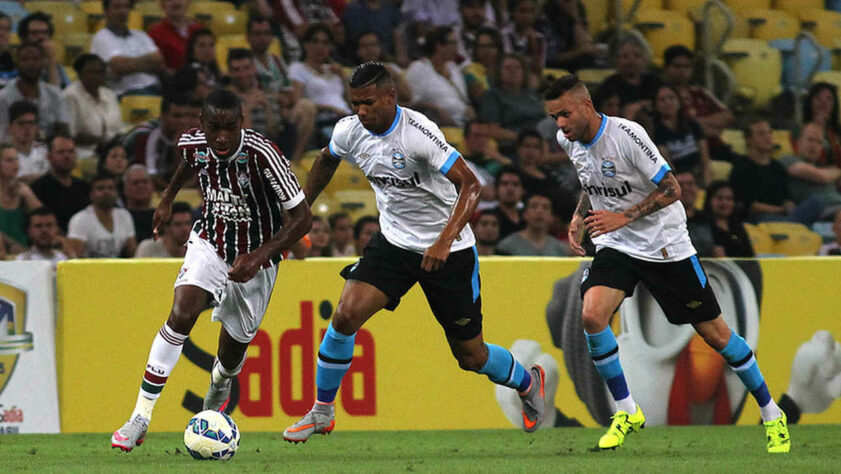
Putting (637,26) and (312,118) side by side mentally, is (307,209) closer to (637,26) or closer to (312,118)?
(312,118)

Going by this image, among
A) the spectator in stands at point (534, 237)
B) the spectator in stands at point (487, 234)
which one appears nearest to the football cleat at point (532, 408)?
the spectator in stands at point (534, 237)

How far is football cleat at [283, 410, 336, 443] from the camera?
24.9 ft

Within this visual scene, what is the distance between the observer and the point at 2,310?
9.14 m

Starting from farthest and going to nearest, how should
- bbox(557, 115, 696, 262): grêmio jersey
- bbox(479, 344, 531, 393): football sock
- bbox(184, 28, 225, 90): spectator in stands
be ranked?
bbox(184, 28, 225, 90): spectator in stands
bbox(479, 344, 531, 393): football sock
bbox(557, 115, 696, 262): grêmio jersey

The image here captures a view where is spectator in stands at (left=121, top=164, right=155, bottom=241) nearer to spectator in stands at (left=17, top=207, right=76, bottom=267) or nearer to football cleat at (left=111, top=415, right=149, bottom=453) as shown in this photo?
spectator in stands at (left=17, top=207, right=76, bottom=267)

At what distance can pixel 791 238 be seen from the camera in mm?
12508

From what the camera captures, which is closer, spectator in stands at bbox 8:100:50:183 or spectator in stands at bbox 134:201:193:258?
spectator in stands at bbox 134:201:193:258

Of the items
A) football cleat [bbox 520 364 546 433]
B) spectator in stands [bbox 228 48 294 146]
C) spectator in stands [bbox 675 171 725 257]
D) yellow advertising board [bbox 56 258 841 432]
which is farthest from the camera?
spectator in stands [bbox 228 48 294 146]

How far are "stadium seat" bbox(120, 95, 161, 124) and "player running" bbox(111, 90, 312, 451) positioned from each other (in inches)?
195

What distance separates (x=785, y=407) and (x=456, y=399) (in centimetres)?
234

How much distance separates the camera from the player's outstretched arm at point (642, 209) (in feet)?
24.0

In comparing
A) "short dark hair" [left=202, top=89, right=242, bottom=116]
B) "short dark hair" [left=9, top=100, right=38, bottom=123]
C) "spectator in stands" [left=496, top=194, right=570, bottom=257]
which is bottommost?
"short dark hair" [left=9, top=100, right=38, bottom=123]

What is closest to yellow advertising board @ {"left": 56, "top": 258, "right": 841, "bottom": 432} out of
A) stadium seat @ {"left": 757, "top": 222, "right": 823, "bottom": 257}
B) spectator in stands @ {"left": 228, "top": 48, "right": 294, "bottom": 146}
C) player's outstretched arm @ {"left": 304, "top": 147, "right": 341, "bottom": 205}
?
player's outstretched arm @ {"left": 304, "top": 147, "right": 341, "bottom": 205}

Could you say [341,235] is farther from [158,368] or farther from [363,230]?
[158,368]
